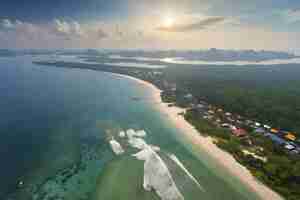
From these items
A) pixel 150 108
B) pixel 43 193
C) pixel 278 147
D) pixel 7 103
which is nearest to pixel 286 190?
pixel 278 147

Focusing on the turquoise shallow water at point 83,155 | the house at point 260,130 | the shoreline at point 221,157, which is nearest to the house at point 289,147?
the house at point 260,130

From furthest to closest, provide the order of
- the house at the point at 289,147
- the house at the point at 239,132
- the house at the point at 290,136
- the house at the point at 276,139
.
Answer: the house at the point at 239,132 < the house at the point at 290,136 < the house at the point at 276,139 < the house at the point at 289,147

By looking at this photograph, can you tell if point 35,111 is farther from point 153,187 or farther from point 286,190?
point 286,190

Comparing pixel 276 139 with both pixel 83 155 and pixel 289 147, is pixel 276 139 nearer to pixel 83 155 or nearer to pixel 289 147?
pixel 289 147

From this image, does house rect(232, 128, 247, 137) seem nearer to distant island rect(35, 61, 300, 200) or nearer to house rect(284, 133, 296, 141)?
distant island rect(35, 61, 300, 200)

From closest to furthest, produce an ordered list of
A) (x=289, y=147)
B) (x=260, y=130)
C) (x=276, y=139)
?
(x=289, y=147)
(x=276, y=139)
(x=260, y=130)

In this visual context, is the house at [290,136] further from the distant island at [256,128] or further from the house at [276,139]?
the house at [276,139]

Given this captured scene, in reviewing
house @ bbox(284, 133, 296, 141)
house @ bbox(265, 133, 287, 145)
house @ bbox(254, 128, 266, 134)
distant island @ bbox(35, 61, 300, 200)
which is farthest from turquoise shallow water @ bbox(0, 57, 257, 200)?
house @ bbox(284, 133, 296, 141)

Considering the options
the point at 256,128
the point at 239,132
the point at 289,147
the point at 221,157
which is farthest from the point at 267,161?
the point at 256,128
